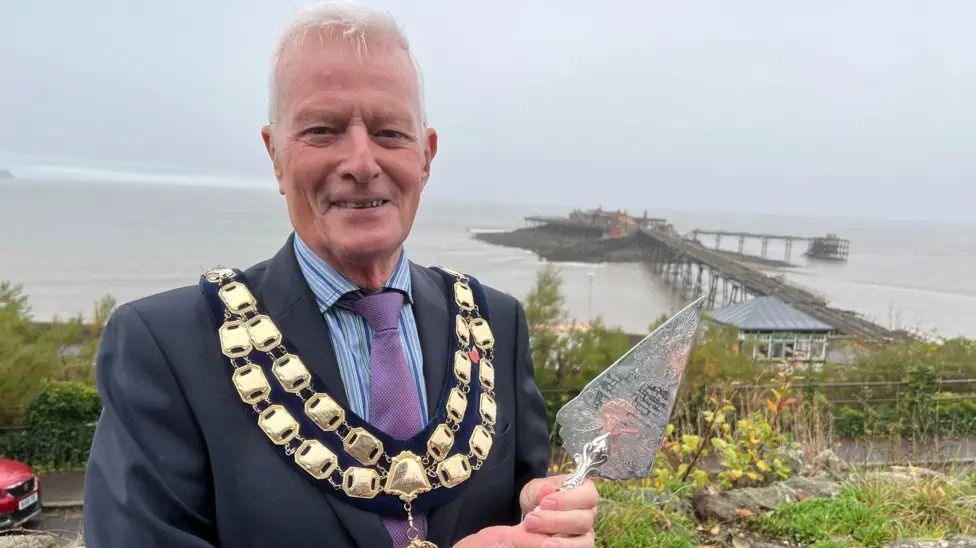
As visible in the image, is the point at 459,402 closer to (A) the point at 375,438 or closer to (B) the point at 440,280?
(A) the point at 375,438

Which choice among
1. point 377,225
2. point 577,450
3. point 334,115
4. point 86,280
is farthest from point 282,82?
point 86,280

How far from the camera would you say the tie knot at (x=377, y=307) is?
156 cm

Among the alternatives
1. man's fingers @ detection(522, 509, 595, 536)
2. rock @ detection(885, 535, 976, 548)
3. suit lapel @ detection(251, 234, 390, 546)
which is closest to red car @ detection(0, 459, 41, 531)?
suit lapel @ detection(251, 234, 390, 546)

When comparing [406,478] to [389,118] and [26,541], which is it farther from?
[26,541]

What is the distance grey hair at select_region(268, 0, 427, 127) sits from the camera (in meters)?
1.41

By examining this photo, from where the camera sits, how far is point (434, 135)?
1.82 m

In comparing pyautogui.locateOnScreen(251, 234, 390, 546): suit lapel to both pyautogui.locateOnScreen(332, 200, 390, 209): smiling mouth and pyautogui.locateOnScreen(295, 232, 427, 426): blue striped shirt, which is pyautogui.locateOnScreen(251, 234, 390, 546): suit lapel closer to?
pyautogui.locateOnScreen(295, 232, 427, 426): blue striped shirt

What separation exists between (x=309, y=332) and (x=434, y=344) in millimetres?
376

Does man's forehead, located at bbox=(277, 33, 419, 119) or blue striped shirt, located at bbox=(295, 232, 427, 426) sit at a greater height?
man's forehead, located at bbox=(277, 33, 419, 119)

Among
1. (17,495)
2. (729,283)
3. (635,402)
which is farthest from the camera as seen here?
(729,283)

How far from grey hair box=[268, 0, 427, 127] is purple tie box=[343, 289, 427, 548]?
53cm

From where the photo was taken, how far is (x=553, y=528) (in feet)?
4.52

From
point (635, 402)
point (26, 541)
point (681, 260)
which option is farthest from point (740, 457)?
point (681, 260)

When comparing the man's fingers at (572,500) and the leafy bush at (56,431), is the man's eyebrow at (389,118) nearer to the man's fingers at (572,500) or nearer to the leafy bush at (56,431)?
the man's fingers at (572,500)
